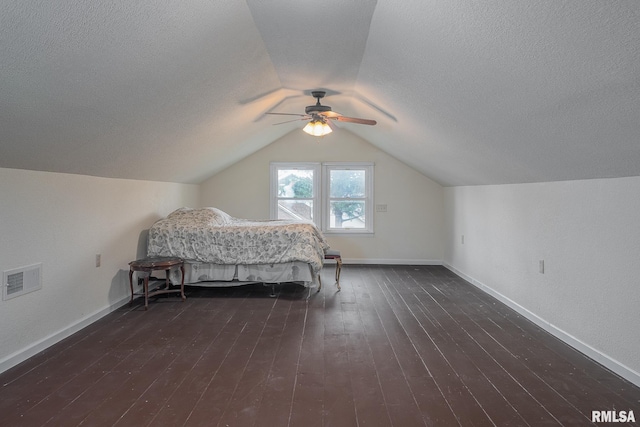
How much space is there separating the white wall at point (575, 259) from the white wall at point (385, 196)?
1955mm

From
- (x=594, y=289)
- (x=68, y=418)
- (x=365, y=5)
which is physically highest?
(x=365, y=5)

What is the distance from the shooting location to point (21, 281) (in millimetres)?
2904

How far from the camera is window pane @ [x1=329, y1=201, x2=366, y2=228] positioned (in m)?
7.15

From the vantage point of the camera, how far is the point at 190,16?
2.29 m

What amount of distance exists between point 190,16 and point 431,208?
5506mm

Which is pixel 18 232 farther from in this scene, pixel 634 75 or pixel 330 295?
Result: pixel 634 75

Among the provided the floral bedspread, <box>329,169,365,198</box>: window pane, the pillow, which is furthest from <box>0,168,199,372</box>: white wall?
<box>329,169,365,198</box>: window pane

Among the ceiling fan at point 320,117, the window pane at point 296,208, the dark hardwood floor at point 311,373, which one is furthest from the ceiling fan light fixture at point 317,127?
the window pane at point 296,208

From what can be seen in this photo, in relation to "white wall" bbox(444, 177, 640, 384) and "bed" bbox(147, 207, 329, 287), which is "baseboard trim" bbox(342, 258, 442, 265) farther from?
"bed" bbox(147, 207, 329, 287)

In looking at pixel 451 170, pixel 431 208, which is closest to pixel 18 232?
pixel 451 170

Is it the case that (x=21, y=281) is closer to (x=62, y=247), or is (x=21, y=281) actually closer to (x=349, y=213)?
(x=62, y=247)

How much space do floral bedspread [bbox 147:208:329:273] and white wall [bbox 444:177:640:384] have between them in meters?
2.13

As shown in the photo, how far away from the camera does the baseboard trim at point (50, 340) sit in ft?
9.12

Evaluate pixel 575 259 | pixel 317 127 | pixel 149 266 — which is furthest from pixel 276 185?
pixel 575 259
